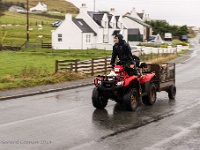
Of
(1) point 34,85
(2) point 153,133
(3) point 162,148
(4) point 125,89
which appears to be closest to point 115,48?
(4) point 125,89

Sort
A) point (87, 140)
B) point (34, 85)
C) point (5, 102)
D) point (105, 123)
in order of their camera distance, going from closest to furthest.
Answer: point (87, 140) → point (105, 123) → point (5, 102) → point (34, 85)

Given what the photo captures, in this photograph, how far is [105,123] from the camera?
1120 centimetres

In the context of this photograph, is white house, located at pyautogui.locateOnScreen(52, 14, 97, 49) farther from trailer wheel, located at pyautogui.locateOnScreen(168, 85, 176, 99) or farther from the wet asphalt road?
trailer wheel, located at pyautogui.locateOnScreen(168, 85, 176, 99)

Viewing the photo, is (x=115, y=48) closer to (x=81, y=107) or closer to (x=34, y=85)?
(x=81, y=107)

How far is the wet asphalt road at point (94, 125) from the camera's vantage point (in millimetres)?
8906

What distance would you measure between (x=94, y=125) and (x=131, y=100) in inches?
93.5

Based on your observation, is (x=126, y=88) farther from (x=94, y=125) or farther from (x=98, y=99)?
(x=94, y=125)

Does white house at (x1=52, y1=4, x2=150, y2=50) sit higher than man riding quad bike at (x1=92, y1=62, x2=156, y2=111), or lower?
higher

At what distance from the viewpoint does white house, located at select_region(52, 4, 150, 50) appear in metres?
64.7

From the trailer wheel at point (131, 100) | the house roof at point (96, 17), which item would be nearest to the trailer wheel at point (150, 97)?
the trailer wheel at point (131, 100)

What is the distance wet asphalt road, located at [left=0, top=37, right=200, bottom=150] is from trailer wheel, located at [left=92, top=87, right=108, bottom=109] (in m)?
0.23

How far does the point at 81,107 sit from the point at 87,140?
187 inches

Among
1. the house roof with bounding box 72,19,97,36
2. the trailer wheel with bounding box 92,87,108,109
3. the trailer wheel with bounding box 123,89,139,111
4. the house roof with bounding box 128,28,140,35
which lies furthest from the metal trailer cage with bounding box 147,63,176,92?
the house roof with bounding box 128,28,140,35

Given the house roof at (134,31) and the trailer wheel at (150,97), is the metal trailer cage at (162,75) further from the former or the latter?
the house roof at (134,31)
